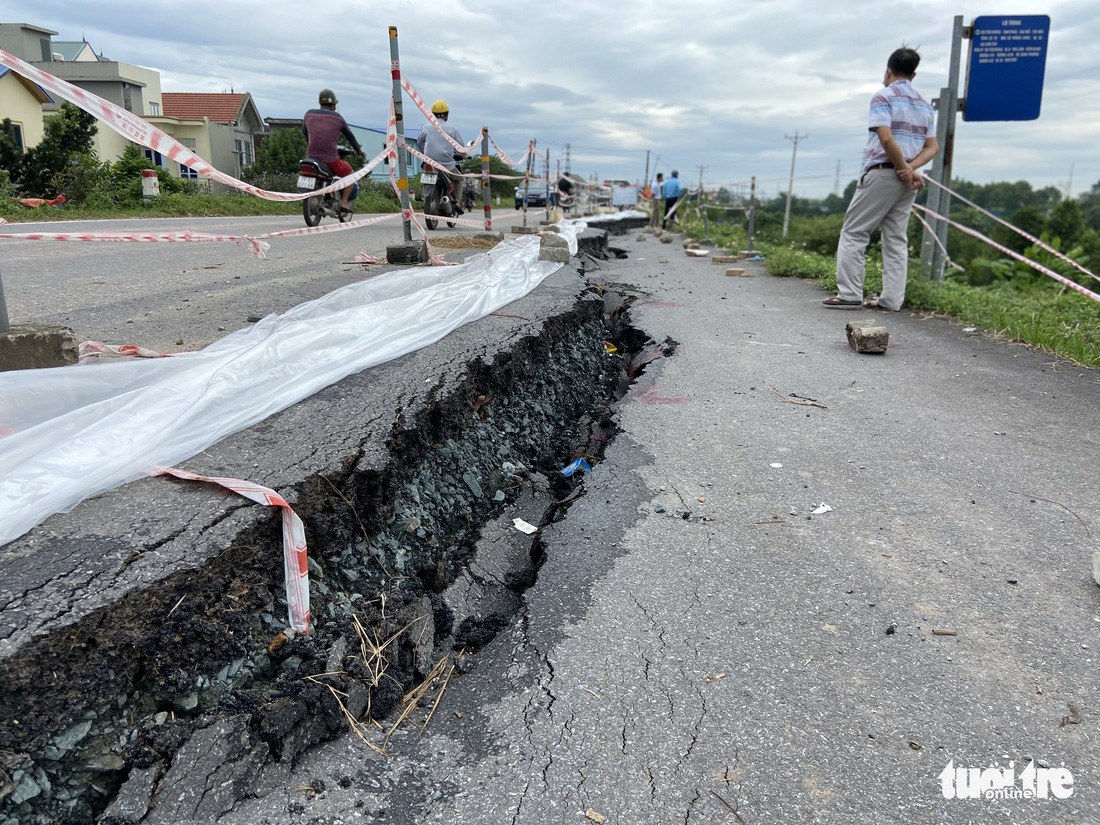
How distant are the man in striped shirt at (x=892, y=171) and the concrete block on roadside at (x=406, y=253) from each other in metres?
3.94

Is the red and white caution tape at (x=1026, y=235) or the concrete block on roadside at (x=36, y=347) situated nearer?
the concrete block on roadside at (x=36, y=347)

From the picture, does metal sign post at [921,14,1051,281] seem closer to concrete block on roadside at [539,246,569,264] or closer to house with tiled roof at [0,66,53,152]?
concrete block on roadside at [539,246,569,264]

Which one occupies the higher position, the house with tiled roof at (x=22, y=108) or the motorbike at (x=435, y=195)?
the house with tiled roof at (x=22, y=108)

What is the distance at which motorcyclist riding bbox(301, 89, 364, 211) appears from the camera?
30.2 ft

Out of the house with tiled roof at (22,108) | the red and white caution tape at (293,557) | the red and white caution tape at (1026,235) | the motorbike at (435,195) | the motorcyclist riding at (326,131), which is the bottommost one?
the red and white caution tape at (293,557)

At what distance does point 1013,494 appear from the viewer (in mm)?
2877

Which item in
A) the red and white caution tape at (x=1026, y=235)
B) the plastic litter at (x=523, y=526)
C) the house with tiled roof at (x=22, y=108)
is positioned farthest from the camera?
the house with tiled roof at (x=22, y=108)

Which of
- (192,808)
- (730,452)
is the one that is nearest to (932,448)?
(730,452)

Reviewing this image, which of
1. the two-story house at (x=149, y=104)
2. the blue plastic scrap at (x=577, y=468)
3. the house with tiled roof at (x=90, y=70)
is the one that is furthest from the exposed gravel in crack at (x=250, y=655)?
the house with tiled roof at (x=90, y=70)

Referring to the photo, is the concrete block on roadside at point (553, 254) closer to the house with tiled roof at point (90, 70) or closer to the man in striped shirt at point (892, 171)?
the man in striped shirt at point (892, 171)

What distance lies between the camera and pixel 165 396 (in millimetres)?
2531

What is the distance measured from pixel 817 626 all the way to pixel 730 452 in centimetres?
135

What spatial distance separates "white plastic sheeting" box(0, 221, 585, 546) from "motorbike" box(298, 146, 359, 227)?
18.4 ft

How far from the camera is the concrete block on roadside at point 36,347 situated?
2803 millimetres
